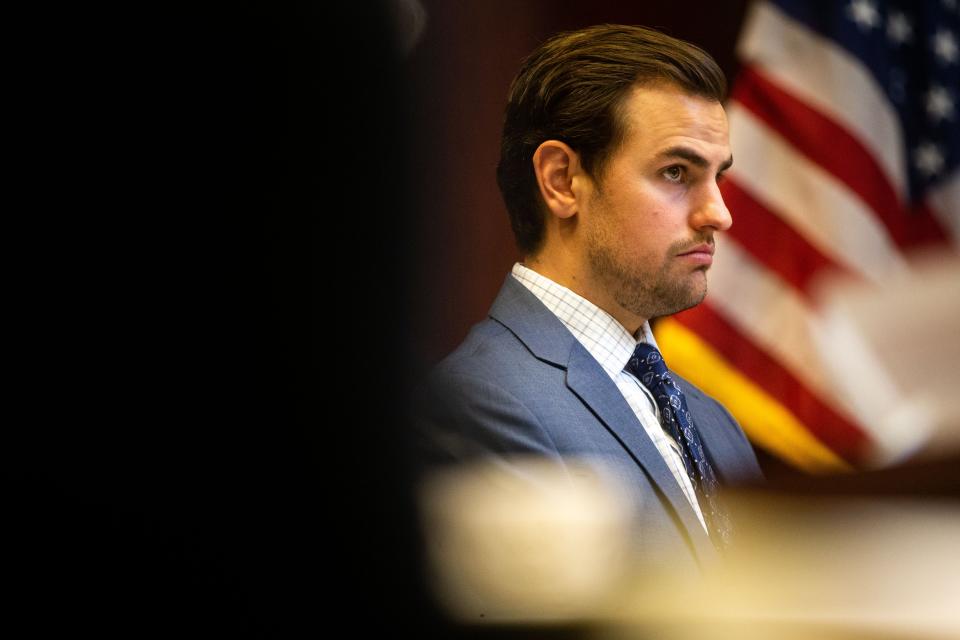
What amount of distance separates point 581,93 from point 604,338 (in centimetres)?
17

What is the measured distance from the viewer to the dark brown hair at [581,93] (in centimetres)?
70

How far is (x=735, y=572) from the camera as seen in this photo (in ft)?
0.61

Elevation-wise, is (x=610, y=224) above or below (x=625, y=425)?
above

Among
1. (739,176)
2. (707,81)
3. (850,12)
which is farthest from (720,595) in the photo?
(850,12)

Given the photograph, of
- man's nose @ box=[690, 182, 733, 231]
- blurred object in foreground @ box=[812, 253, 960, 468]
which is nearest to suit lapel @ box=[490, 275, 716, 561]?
man's nose @ box=[690, 182, 733, 231]

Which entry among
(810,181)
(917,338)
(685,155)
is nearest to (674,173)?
(685,155)

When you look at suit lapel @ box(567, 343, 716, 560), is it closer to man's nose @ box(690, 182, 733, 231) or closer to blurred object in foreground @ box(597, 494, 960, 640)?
man's nose @ box(690, 182, 733, 231)

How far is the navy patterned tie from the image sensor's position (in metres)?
0.69

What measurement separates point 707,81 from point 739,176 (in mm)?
547

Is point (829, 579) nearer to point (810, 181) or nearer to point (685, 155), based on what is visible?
point (685, 155)

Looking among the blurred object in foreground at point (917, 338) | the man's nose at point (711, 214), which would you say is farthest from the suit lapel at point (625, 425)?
the blurred object in foreground at point (917, 338)

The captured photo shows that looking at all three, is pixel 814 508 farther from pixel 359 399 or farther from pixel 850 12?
pixel 850 12

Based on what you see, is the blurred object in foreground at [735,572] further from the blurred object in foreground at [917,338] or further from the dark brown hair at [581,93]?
the dark brown hair at [581,93]

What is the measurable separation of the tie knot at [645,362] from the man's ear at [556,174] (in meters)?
0.11
